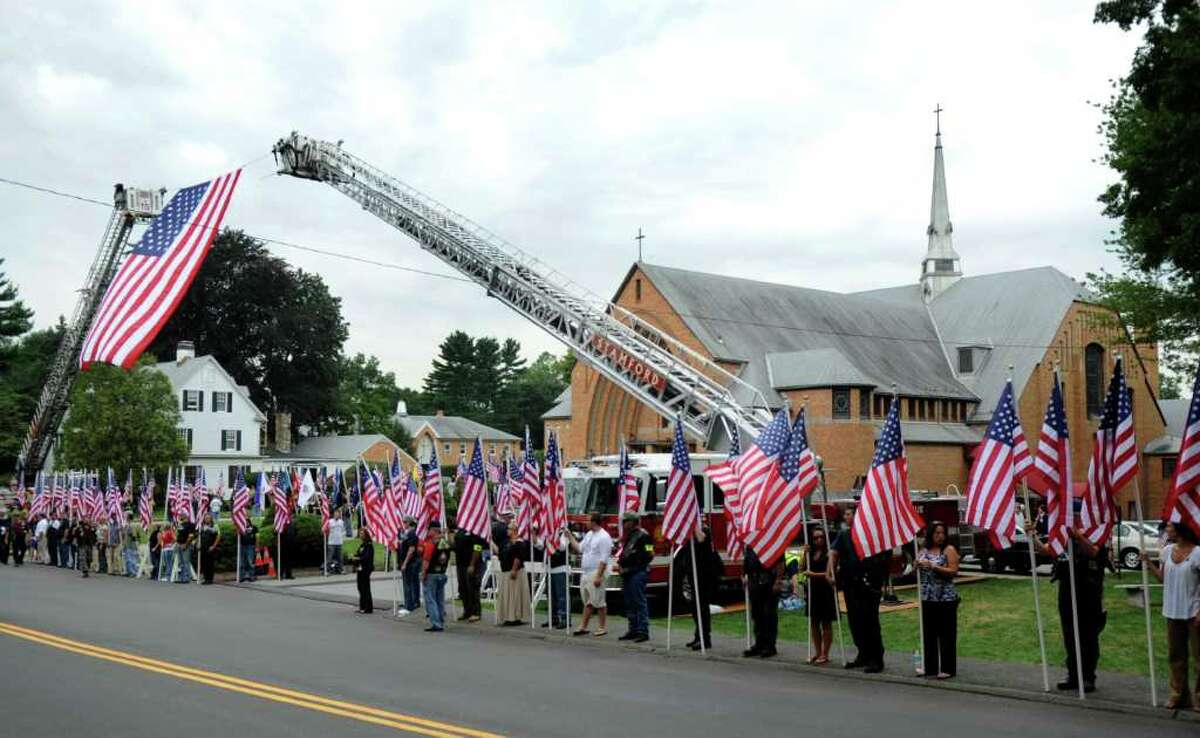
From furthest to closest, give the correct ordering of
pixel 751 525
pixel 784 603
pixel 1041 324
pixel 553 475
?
pixel 1041 324 < pixel 784 603 < pixel 553 475 < pixel 751 525

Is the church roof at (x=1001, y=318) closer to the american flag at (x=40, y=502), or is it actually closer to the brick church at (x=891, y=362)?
the brick church at (x=891, y=362)

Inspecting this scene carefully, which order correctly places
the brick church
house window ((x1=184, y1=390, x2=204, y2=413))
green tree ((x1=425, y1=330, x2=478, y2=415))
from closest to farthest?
the brick church
house window ((x1=184, y1=390, x2=204, y2=413))
green tree ((x1=425, y1=330, x2=478, y2=415))

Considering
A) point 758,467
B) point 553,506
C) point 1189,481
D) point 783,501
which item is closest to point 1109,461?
point 1189,481

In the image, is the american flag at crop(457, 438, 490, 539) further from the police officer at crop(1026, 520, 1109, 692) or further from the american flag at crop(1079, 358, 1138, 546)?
the american flag at crop(1079, 358, 1138, 546)

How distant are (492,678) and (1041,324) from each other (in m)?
50.5

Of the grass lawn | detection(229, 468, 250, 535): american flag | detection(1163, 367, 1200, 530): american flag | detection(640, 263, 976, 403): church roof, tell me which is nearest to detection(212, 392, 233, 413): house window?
detection(640, 263, 976, 403): church roof

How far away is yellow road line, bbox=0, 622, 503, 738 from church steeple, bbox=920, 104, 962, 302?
57.6 metres

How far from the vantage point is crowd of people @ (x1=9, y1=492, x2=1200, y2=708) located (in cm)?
1091

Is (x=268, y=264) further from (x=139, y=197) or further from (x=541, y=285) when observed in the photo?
(x=541, y=285)

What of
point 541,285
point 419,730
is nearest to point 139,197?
point 541,285

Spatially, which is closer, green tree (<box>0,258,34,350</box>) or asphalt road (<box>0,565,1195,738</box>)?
asphalt road (<box>0,565,1195,738</box>)

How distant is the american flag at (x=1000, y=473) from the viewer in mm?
12109

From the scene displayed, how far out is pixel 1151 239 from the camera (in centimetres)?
1803

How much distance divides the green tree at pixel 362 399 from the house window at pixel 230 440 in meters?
9.39
